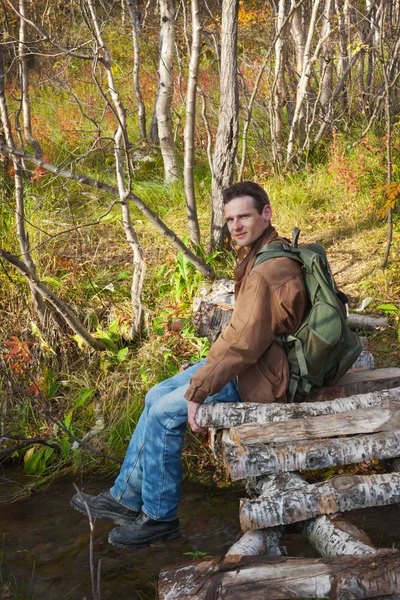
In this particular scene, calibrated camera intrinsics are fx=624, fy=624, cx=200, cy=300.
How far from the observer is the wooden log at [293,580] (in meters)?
2.46

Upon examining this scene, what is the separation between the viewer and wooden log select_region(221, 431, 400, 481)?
3.25 meters

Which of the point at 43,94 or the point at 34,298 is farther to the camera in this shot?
the point at 43,94

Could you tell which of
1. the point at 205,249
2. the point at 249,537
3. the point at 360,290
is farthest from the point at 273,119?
the point at 249,537

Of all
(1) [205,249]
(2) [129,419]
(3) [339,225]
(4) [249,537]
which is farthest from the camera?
(3) [339,225]

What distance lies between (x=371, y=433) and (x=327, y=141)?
5.68m

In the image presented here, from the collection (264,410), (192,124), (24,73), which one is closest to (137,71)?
(24,73)

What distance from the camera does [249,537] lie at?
2.97m

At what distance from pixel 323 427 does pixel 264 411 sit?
1.10 feet

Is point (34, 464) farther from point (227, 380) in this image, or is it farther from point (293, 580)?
point (293, 580)

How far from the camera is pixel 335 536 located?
2873mm

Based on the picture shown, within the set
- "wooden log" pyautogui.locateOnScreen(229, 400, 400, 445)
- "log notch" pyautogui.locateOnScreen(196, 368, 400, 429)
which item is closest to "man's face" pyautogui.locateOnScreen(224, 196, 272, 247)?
"log notch" pyautogui.locateOnScreen(196, 368, 400, 429)

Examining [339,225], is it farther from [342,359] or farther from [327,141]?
[342,359]

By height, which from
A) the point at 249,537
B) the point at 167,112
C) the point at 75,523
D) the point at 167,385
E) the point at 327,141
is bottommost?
the point at 75,523

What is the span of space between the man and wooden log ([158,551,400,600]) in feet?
3.26
